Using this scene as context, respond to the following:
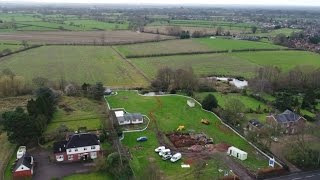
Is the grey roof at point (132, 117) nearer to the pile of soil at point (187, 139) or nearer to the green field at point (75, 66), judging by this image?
the pile of soil at point (187, 139)

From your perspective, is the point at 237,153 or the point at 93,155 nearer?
the point at 237,153

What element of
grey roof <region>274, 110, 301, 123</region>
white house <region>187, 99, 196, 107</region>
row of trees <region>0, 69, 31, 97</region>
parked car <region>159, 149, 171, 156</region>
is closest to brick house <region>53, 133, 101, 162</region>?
parked car <region>159, 149, 171, 156</region>

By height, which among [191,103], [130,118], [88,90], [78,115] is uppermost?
[88,90]

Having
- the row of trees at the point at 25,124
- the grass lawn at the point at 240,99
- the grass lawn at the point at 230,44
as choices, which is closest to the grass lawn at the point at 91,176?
the row of trees at the point at 25,124

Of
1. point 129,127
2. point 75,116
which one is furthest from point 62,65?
point 129,127

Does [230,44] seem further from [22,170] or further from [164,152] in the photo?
[22,170]

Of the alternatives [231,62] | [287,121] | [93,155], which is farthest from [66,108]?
[231,62]
